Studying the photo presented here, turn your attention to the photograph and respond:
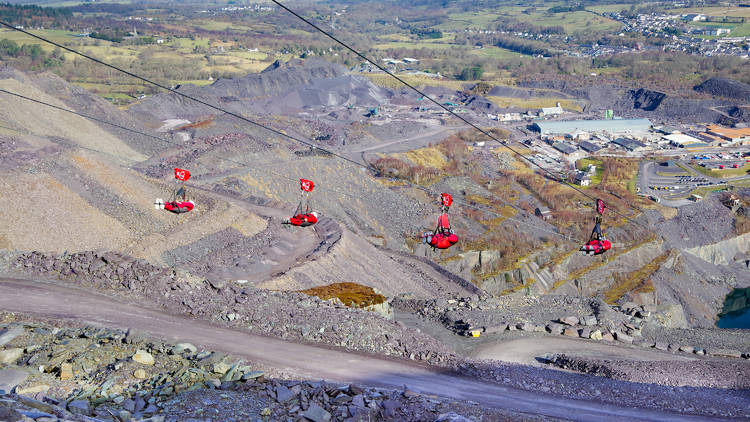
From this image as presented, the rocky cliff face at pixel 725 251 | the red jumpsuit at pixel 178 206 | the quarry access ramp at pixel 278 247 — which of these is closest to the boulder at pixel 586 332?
the quarry access ramp at pixel 278 247

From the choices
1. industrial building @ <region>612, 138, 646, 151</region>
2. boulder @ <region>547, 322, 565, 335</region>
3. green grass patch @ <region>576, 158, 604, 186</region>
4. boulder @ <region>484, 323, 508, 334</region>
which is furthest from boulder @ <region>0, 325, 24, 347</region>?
industrial building @ <region>612, 138, 646, 151</region>

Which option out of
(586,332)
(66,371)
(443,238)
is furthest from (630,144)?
(66,371)

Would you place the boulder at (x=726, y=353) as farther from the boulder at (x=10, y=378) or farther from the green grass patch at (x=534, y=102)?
the green grass patch at (x=534, y=102)

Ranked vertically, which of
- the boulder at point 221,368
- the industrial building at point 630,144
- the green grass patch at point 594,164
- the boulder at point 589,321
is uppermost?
the boulder at point 221,368

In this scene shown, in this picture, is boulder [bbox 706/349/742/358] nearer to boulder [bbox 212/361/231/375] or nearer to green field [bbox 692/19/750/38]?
boulder [bbox 212/361/231/375]

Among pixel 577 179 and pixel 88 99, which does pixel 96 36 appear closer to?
pixel 88 99

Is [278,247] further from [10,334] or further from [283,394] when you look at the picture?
[283,394]
